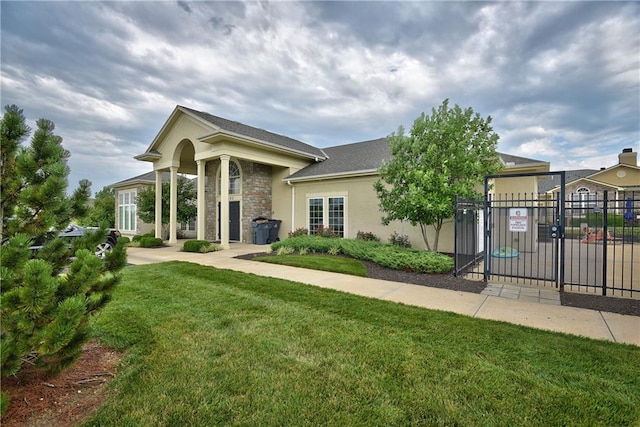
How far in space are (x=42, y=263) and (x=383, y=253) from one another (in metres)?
7.80

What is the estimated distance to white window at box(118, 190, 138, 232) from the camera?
20.9 meters

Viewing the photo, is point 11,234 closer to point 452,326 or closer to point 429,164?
point 452,326

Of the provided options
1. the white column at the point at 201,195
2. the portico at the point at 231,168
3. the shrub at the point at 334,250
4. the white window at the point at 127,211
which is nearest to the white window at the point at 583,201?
the shrub at the point at 334,250

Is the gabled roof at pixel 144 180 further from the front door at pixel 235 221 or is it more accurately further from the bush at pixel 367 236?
the bush at pixel 367 236

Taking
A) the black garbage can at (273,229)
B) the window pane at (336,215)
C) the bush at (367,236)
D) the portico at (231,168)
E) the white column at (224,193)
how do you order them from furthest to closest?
the black garbage can at (273,229) → the portico at (231,168) → the window pane at (336,215) → the white column at (224,193) → the bush at (367,236)

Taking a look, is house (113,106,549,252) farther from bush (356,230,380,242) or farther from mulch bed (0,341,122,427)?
mulch bed (0,341,122,427)

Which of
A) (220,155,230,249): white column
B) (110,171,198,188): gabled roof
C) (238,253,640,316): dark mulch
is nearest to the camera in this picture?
(238,253,640,316): dark mulch

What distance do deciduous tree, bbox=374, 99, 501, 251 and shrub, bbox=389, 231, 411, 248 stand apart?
2.27m

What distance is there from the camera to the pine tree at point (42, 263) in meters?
1.79

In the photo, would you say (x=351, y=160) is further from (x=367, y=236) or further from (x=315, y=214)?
(x=367, y=236)

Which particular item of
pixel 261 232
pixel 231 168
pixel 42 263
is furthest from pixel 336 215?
pixel 42 263

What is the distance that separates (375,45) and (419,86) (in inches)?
129

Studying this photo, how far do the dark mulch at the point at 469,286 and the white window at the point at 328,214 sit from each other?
14.2 ft

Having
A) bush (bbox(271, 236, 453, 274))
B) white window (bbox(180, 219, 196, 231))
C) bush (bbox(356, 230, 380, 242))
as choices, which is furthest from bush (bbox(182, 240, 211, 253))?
white window (bbox(180, 219, 196, 231))
